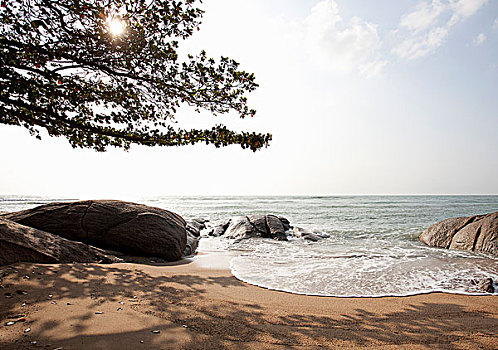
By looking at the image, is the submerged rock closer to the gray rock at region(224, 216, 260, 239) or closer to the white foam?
the gray rock at region(224, 216, 260, 239)

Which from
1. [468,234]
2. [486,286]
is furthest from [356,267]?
[468,234]

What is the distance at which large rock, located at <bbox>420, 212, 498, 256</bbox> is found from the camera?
9703 millimetres

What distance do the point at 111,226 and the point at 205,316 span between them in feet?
19.6

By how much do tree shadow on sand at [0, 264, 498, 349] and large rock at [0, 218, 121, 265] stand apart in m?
0.52

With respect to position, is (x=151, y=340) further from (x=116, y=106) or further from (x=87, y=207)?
(x=87, y=207)

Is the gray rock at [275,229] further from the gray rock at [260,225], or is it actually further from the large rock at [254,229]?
the gray rock at [260,225]

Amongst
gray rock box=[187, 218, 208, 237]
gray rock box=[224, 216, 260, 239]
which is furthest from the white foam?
gray rock box=[187, 218, 208, 237]

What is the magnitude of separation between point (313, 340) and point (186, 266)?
4.87 m

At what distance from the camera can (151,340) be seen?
2.78 m

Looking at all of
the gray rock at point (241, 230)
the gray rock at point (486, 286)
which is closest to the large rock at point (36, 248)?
the gray rock at point (241, 230)

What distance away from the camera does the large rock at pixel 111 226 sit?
798cm

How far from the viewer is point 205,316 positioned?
11.6 feet

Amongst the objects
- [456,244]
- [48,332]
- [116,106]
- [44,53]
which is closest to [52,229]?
[116,106]

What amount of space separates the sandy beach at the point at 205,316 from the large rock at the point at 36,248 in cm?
47
